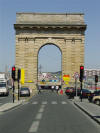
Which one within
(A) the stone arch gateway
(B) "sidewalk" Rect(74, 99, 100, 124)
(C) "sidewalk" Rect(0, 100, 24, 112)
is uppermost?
(A) the stone arch gateway

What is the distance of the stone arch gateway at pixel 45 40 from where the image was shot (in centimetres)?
7138

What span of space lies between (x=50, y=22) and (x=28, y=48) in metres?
7.49

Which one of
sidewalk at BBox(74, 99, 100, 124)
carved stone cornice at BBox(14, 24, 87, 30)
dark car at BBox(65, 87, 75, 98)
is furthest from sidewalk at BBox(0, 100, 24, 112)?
carved stone cornice at BBox(14, 24, 87, 30)

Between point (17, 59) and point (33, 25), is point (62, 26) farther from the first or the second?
point (17, 59)

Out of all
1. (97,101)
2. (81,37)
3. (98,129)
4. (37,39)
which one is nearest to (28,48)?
(37,39)

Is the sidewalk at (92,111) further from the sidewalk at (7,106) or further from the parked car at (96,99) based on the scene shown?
the sidewalk at (7,106)

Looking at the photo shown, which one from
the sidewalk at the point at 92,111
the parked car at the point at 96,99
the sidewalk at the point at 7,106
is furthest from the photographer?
the parked car at the point at 96,99

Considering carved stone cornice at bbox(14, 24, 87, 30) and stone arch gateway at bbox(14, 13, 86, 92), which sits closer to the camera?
carved stone cornice at bbox(14, 24, 87, 30)

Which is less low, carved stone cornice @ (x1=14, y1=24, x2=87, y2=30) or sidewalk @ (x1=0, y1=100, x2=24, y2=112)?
carved stone cornice @ (x1=14, y1=24, x2=87, y2=30)

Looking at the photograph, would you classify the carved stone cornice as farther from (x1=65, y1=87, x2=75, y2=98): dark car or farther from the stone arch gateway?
(x1=65, y1=87, x2=75, y2=98): dark car

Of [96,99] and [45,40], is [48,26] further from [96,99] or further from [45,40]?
[96,99]

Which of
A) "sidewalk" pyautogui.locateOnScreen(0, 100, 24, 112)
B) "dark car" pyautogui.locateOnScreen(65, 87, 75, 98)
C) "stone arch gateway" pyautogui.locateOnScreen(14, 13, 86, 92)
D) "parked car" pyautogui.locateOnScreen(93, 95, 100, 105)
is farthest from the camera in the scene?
"stone arch gateway" pyautogui.locateOnScreen(14, 13, 86, 92)

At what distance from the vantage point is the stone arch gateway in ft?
234

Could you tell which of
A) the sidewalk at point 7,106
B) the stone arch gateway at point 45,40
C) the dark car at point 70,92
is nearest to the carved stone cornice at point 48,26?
the stone arch gateway at point 45,40
